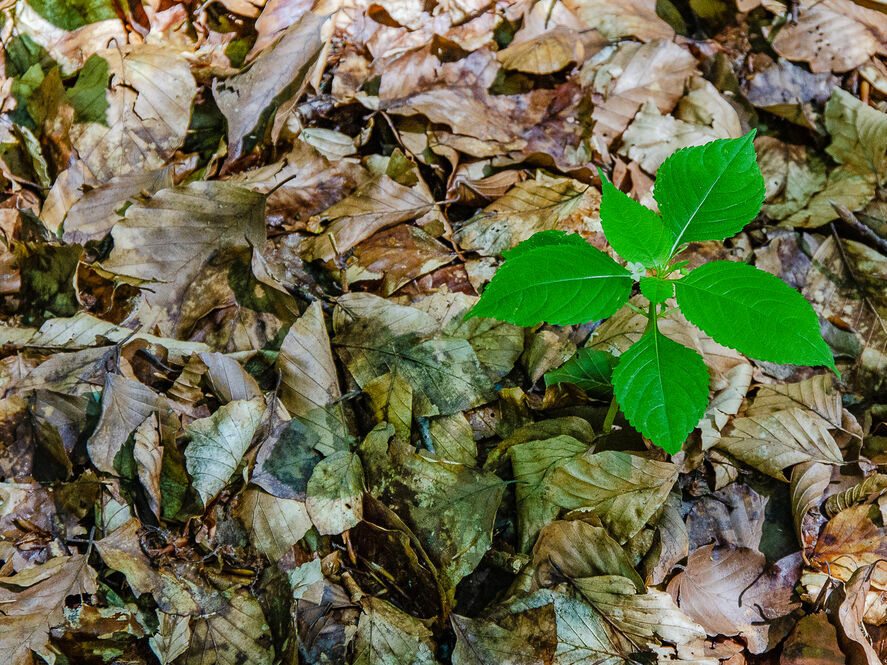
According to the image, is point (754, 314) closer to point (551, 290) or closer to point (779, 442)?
point (551, 290)

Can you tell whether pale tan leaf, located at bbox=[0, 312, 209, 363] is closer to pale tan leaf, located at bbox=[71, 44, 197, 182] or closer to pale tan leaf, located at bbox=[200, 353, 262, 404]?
pale tan leaf, located at bbox=[200, 353, 262, 404]

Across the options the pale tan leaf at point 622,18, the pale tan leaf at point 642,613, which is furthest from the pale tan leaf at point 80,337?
the pale tan leaf at point 622,18

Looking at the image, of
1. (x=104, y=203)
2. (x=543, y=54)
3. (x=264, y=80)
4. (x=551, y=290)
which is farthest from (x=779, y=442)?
(x=104, y=203)

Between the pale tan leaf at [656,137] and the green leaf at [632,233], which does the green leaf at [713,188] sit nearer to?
the green leaf at [632,233]

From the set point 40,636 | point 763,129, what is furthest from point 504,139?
point 40,636

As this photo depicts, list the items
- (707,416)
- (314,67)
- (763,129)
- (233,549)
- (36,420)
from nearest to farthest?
(233,549)
(36,420)
(707,416)
(314,67)
(763,129)

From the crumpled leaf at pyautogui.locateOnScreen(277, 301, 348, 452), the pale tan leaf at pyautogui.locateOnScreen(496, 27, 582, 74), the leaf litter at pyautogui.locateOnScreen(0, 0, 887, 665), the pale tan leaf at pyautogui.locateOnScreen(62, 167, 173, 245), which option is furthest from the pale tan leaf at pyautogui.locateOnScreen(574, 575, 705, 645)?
the pale tan leaf at pyautogui.locateOnScreen(496, 27, 582, 74)

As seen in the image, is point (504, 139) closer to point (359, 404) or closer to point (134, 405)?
point (359, 404)
